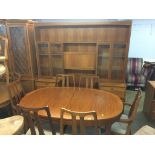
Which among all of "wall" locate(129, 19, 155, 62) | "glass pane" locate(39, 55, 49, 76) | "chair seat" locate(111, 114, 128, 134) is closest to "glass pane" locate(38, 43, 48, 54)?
"glass pane" locate(39, 55, 49, 76)

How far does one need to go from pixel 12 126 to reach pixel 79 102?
1.36m

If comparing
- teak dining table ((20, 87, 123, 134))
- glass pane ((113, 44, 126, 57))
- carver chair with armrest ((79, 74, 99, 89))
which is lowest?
teak dining table ((20, 87, 123, 134))

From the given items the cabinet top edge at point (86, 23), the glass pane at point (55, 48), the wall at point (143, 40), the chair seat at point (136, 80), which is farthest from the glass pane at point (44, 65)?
the wall at point (143, 40)

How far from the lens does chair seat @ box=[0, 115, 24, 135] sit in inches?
28.2

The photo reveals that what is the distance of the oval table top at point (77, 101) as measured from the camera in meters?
1.80

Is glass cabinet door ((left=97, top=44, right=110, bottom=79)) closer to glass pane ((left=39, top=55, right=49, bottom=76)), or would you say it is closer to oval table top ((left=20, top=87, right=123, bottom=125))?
oval table top ((left=20, top=87, right=123, bottom=125))

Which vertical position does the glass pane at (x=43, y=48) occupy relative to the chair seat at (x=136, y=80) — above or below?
above

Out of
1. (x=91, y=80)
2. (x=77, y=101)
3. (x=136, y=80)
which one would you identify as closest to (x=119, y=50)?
(x=91, y=80)

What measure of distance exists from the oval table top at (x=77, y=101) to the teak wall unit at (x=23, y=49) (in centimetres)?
114

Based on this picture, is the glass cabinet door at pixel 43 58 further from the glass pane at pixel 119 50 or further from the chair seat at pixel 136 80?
the chair seat at pixel 136 80

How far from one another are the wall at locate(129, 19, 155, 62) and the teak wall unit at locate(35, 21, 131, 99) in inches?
69.2
